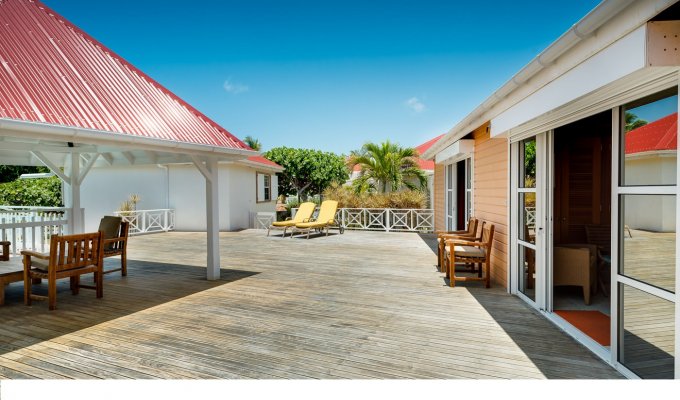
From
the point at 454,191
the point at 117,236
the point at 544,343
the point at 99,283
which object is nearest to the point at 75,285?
the point at 99,283

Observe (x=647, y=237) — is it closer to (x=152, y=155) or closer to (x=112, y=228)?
(x=112, y=228)

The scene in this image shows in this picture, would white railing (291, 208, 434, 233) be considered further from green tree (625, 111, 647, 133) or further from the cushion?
green tree (625, 111, 647, 133)

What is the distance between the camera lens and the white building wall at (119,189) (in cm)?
1402

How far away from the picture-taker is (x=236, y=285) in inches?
223

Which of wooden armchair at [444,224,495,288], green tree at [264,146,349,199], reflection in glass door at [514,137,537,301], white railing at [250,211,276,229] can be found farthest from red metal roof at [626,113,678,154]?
green tree at [264,146,349,199]

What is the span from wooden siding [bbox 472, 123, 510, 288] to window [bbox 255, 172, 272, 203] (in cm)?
1093

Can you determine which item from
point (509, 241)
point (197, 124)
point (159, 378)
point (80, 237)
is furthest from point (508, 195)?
point (80, 237)

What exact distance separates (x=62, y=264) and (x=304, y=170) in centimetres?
2266

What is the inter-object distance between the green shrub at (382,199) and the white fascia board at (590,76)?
29.3 ft

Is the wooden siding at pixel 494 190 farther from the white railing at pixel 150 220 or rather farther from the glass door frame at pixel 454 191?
the white railing at pixel 150 220

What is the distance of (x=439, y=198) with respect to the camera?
11.2m

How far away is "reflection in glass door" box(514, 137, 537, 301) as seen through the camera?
459 centimetres

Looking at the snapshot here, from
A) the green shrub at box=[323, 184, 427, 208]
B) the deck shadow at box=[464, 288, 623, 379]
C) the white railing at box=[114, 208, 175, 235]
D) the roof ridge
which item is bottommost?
the deck shadow at box=[464, 288, 623, 379]

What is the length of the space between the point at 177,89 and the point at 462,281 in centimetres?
3267
